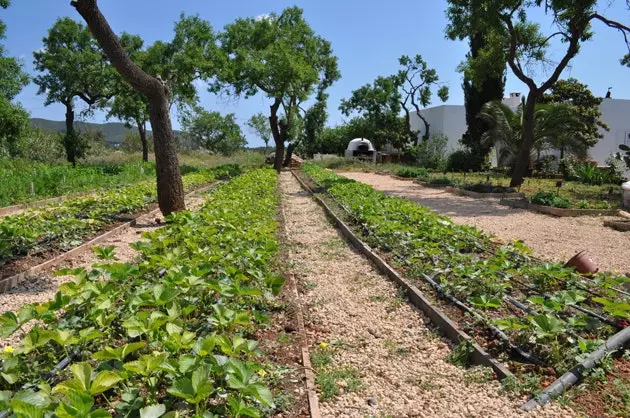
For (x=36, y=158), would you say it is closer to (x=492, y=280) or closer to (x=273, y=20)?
(x=273, y=20)

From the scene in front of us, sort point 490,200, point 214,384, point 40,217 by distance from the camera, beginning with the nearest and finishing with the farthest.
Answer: point 214,384, point 40,217, point 490,200

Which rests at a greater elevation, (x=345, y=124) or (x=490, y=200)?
(x=345, y=124)

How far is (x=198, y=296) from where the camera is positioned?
12.1 ft

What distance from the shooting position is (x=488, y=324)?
12.8 ft

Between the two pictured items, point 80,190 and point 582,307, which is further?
point 80,190

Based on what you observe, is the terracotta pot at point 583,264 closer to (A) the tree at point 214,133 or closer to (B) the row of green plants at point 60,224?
(B) the row of green plants at point 60,224

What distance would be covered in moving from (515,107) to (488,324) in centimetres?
3265

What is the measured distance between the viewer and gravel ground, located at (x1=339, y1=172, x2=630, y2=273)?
7.07 meters

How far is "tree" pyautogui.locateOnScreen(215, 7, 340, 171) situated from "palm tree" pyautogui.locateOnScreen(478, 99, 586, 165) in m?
10.1

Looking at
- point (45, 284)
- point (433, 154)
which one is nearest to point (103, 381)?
point (45, 284)

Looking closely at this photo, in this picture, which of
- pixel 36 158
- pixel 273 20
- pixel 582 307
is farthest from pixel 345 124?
pixel 582 307

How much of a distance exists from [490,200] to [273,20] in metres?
21.0

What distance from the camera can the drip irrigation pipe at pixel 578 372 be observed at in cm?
286

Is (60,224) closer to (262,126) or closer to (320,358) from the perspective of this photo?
(320,358)
